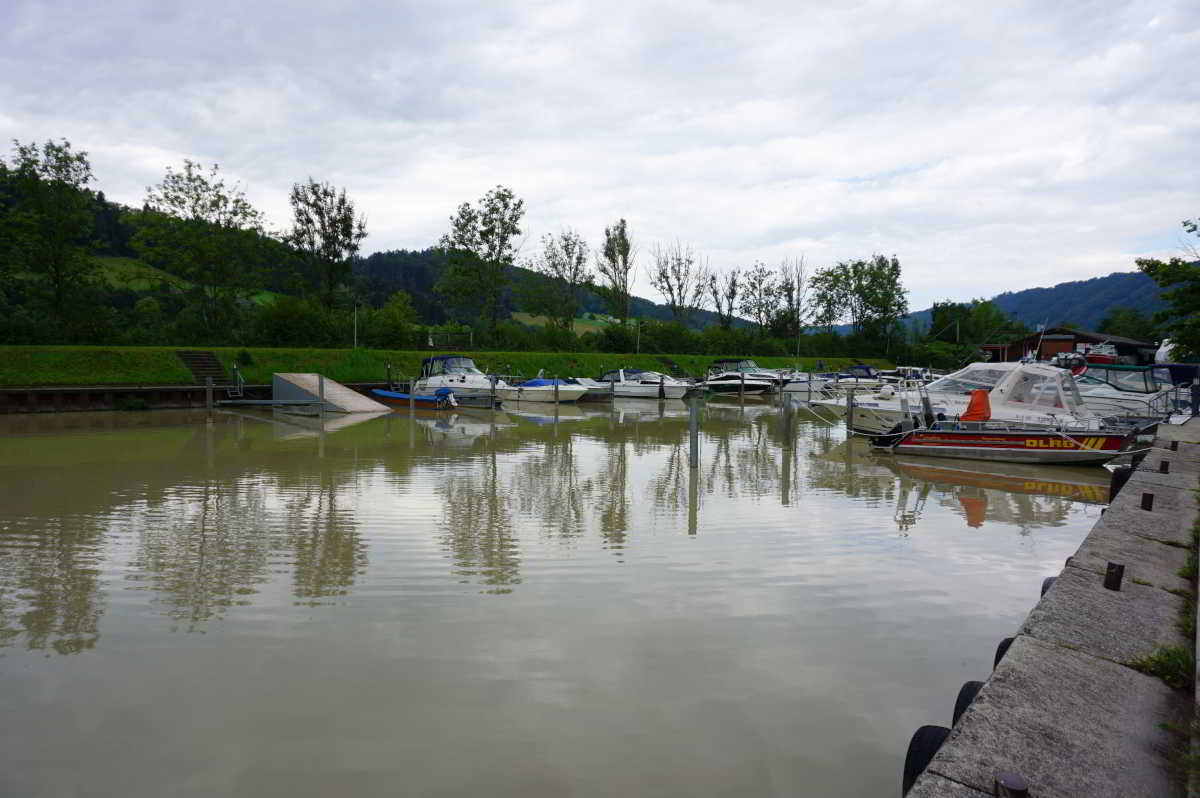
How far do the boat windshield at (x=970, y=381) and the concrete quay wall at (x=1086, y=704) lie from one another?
12.9 metres

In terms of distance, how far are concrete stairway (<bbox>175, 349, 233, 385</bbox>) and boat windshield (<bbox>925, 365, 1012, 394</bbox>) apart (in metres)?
24.0

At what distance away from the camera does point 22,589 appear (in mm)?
5980

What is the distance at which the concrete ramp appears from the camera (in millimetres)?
23516

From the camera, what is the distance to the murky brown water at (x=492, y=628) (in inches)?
144

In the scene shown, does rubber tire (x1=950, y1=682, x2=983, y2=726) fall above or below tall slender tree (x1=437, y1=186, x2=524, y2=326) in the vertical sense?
below

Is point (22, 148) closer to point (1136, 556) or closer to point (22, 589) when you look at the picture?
point (22, 589)

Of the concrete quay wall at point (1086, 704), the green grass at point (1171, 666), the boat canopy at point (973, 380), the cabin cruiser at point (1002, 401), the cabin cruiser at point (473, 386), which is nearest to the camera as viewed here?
the concrete quay wall at point (1086, 704)

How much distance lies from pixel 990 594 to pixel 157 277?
39.0 meters

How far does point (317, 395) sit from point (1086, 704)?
921 inches

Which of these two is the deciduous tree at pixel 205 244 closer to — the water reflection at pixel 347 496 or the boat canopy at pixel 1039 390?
the water reflection at pixel 347 496

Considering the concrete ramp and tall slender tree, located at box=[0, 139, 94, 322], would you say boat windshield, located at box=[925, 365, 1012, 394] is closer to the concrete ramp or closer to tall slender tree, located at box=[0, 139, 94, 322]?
the concrete ramp

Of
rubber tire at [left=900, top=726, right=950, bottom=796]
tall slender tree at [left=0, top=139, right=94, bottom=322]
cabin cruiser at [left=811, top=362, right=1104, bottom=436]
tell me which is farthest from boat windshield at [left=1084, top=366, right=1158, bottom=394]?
tall slender tree at [left=0, top=139, right=94, bottom=322]

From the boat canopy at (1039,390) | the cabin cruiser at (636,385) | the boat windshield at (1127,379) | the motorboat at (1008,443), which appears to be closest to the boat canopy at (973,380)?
the boat canopy at (1039,390)

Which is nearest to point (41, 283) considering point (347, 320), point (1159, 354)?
point (347, 320)
